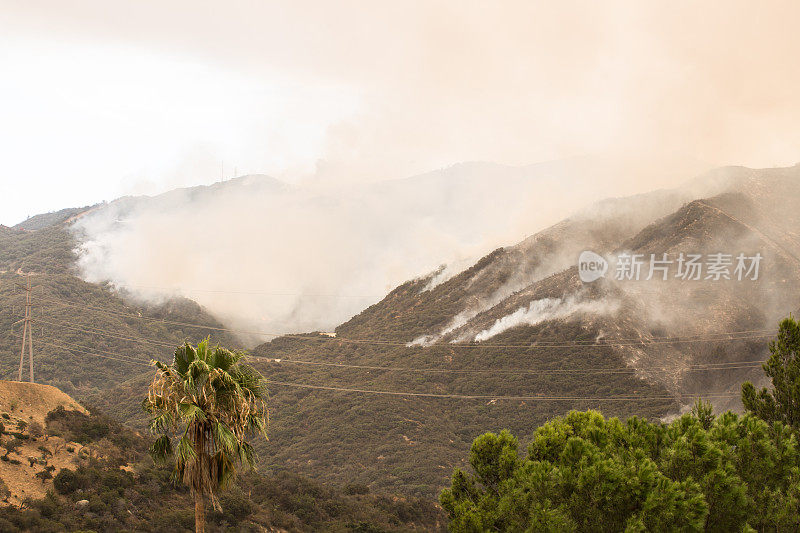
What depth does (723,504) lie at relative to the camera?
31.6 meters

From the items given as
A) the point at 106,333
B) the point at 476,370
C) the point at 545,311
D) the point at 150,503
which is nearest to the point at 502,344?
the point at 476,370

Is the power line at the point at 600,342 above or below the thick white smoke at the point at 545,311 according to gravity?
below

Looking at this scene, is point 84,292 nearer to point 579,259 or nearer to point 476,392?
point 476,392

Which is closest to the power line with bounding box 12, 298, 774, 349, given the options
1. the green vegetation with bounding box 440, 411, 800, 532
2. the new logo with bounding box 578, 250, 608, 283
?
the new logo with bounding box 578, 250, 608, 283

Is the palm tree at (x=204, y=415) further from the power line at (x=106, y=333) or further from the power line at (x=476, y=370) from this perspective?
the power line at (x=106, y=333)

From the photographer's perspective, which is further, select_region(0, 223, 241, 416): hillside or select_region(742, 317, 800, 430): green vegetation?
select_region(0, 223, 241, 416): hillside

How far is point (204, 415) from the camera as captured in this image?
78.0 ft

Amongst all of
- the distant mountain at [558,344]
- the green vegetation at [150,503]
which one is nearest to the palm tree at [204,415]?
the green vegetation at [150,503]

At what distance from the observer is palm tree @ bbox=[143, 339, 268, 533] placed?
2372 centimetres

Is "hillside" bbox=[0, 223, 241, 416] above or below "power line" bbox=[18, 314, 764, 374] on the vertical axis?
above

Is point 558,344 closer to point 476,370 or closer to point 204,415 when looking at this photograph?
point 476,370

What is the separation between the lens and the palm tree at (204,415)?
77.8 ft

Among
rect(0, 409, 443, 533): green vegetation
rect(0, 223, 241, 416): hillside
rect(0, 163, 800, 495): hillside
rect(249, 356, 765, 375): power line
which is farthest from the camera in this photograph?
rect(0, 223, 241, 416): hillside

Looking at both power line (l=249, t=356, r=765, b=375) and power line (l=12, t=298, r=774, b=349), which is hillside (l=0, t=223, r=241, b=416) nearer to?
power line (l=12, t=298, r=774, b=349)
